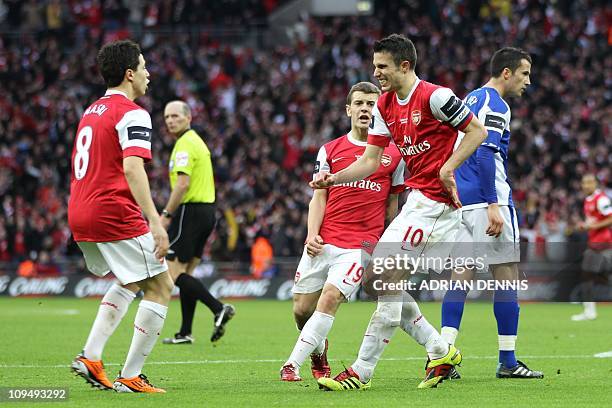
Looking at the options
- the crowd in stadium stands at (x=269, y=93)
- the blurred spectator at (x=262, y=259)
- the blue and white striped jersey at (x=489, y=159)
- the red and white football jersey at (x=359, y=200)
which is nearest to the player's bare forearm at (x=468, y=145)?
the blue and white striped jersey at (x=489, y=159)

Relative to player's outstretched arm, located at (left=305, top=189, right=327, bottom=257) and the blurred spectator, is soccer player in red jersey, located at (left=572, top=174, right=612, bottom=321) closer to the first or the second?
the blurred spectator

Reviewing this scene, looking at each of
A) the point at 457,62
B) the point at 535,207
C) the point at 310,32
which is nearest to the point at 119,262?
the point at 535,207

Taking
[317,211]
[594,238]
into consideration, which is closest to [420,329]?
[317,211]

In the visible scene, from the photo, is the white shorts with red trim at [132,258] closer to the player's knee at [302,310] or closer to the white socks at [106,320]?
the white socks at [106,320]

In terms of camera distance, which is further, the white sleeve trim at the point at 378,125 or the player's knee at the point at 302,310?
the player's knee at the point at 302,310

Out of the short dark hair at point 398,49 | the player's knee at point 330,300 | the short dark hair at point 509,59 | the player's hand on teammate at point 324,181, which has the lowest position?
the player's knee at point 330,300

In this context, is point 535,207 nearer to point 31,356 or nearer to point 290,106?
point 290,106

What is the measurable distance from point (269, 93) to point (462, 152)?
22742mm

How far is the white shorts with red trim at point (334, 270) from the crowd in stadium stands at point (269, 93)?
14805mm

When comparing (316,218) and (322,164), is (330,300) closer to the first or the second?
(316,218)

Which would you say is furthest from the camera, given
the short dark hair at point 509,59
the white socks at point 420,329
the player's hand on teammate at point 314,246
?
the short dark hair at point 509,59

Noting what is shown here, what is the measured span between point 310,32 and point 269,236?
9.87 metres

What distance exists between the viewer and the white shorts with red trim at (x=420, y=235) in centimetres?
773

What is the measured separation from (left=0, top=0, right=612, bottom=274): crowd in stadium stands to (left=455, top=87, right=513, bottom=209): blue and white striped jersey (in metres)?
14.2
